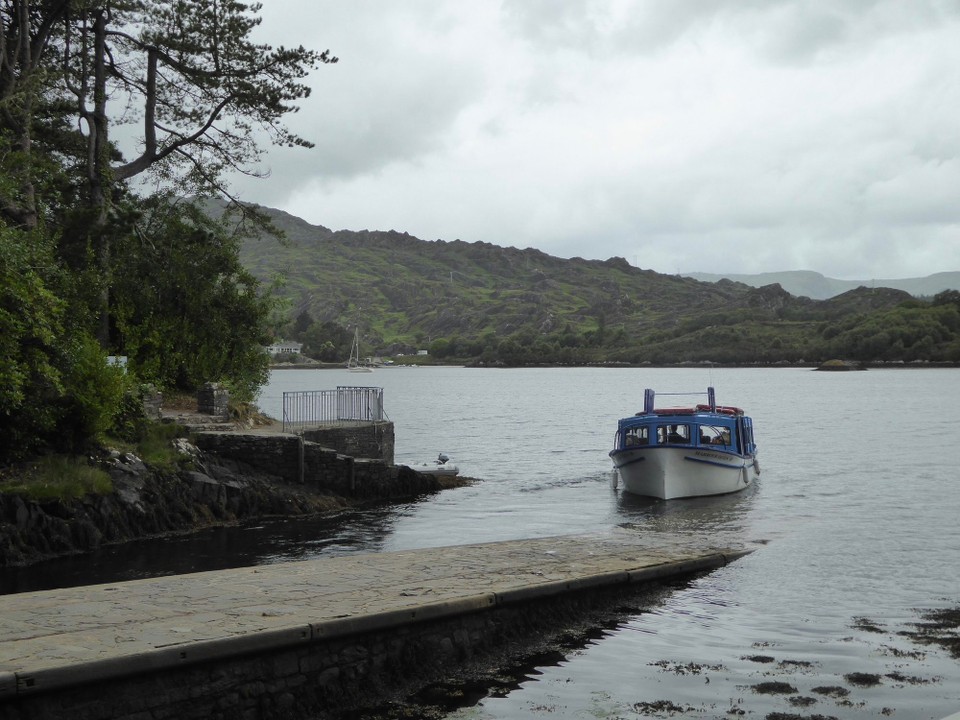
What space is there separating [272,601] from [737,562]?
11.1m

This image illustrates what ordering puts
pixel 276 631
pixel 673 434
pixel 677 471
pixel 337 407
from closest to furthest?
pixel 276 631, pixel 677 471, pixel 337 407, pixel 673 434

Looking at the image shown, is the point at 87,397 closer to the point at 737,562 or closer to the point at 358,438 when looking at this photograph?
the point at 358,438

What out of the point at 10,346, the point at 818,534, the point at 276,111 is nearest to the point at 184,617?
the point at 10,346

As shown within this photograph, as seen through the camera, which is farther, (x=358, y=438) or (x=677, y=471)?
(x=677, y=471)

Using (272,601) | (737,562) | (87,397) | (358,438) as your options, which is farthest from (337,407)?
(272,601)

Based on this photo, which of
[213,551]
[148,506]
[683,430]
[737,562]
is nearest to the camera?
[737,562]

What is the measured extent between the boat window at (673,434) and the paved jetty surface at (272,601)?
699 inches

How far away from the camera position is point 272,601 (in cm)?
1201

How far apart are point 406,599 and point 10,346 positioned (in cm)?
1206

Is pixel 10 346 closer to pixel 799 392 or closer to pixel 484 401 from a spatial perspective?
pixel 484 401

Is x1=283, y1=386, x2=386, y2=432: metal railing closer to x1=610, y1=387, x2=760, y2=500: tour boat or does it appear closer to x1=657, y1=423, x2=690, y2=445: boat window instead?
x1=610, y1=387, x2=760, y2=500: tour boat

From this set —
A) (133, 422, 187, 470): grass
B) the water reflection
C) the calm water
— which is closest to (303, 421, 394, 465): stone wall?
the calm water

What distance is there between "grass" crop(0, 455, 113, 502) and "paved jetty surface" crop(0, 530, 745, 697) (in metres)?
8.32

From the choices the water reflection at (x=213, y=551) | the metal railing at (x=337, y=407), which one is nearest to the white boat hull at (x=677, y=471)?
the metal railing at (x=337, y=407)
